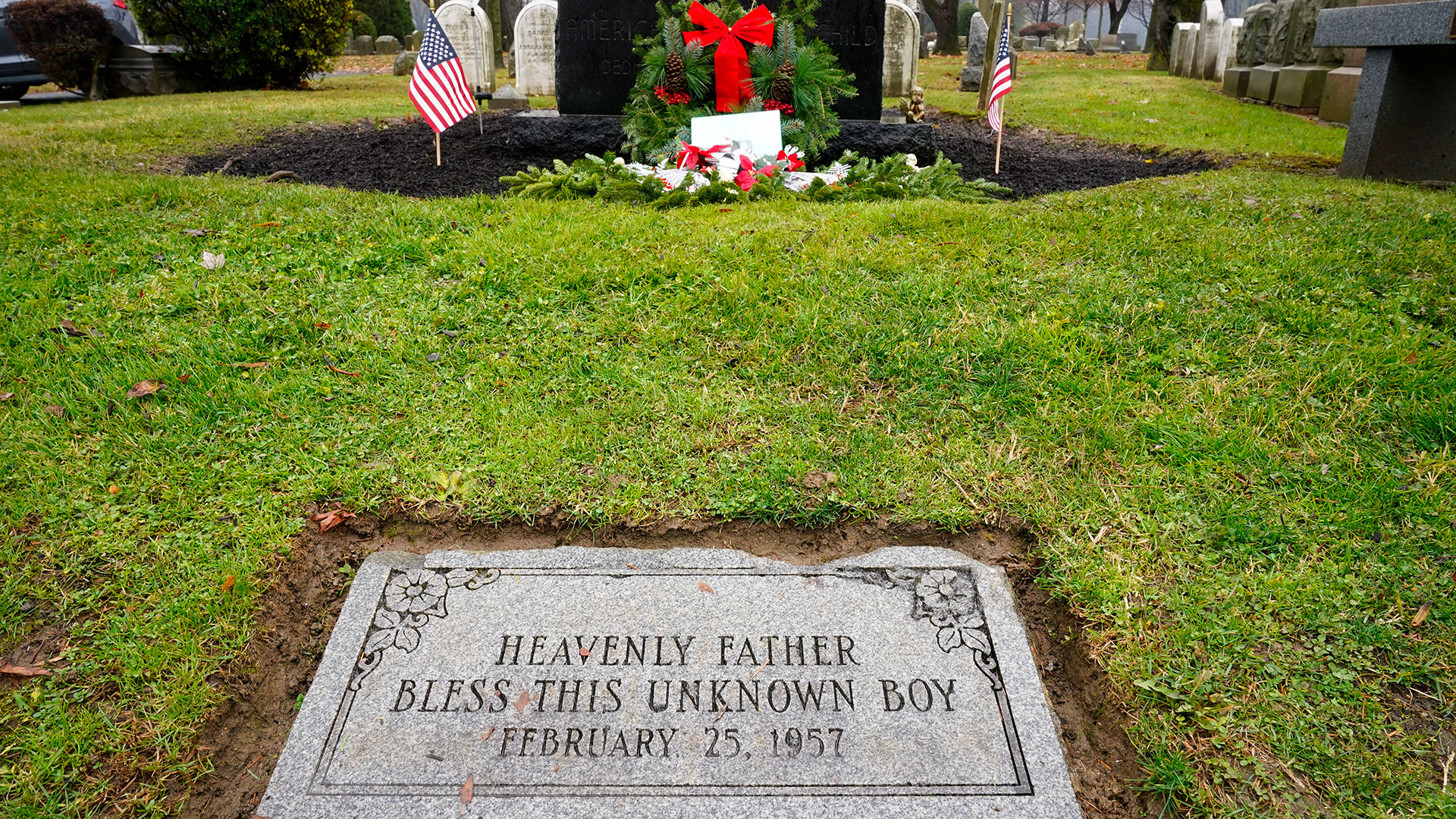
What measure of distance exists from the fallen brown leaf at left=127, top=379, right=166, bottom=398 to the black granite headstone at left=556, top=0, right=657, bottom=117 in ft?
15.0

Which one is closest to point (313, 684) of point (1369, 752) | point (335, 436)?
point (335, 436)

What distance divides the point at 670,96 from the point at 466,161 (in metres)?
1.96

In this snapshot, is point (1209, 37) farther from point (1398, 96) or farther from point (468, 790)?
point (468, 790)

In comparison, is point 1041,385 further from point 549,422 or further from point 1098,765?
point 549,422

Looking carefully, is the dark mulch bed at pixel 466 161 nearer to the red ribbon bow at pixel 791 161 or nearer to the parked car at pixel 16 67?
the red ribbon bow at pixel 791 161

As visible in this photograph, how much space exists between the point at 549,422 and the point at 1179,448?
2185 mm

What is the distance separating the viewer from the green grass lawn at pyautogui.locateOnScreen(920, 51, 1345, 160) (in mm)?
8008

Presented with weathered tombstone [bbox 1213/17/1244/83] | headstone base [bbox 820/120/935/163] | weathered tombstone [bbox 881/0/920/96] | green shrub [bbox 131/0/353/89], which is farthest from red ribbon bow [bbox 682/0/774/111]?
weathered tombstone [bbox 1213/17/1244/83]

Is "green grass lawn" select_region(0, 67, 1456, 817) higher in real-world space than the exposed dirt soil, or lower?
higher

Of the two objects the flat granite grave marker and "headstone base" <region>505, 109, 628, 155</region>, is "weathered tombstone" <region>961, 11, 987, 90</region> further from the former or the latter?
the flat granite grave marker

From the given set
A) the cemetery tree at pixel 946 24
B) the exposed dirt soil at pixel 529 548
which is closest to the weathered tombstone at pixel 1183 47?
the cemetery tree at pixel 946 24

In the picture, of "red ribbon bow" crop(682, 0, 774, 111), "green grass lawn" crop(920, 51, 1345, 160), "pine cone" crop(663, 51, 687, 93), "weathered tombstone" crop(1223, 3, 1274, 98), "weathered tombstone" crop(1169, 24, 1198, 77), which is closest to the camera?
"red ribbon bow" crop(682, 0, 774, 111)

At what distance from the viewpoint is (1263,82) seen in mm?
11555

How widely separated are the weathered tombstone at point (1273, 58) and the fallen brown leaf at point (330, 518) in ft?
41.6
